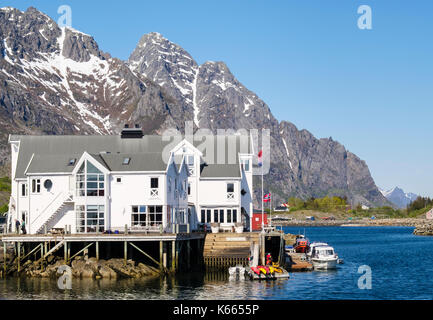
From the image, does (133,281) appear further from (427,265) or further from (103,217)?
(427,265)

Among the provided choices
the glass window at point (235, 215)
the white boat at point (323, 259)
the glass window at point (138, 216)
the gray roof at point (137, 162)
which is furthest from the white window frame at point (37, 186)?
the white boat at point (323, 259)

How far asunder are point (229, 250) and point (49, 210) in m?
19.5

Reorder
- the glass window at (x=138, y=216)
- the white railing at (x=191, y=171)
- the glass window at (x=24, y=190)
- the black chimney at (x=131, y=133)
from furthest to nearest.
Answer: the black chimney at (x=131, y=133)
the white railing at (x=191, y=171)
the glass window at (x=24, y=190)
the glass window at (x=138, y=216)

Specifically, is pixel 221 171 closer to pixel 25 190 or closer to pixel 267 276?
pixel 25 190

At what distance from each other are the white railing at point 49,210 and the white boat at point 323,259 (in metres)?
27.4

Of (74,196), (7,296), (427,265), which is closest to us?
(7,296)

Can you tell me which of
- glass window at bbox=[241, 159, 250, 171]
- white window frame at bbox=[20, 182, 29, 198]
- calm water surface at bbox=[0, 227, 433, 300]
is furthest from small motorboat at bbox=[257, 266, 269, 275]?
white window frame at bbox=[20, 182, 29, 198]

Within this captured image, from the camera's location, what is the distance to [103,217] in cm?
6694

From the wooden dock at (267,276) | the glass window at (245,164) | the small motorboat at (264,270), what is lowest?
the wooden dock at (267,276)

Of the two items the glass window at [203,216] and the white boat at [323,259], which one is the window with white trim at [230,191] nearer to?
the glass window at [203,216]

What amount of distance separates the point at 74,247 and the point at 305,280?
2403 cm

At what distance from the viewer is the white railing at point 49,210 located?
2726 inches

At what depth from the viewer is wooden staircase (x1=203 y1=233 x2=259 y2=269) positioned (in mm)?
68906
